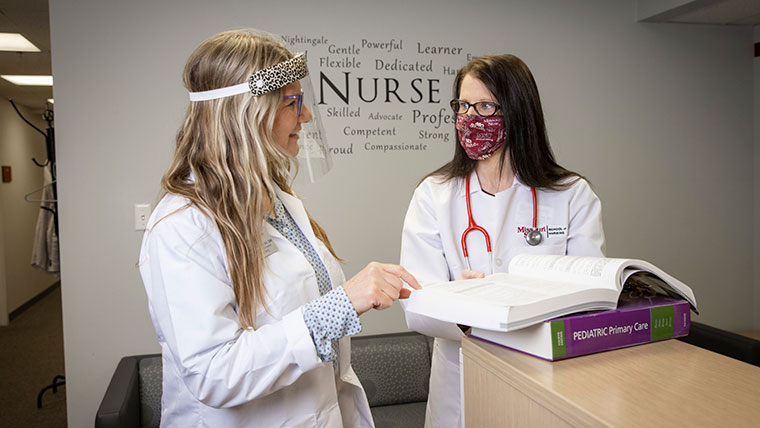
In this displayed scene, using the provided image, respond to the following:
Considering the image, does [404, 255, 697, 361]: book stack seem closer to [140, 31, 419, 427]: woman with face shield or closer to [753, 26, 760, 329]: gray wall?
[140, 31, 419, 427]: woman with face shield

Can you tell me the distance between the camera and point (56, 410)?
12.4 ft

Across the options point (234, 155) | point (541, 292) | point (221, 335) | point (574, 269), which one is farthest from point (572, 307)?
point (234, 155)

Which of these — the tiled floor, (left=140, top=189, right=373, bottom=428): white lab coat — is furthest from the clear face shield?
the tiled floor

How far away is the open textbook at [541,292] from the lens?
0.81 m

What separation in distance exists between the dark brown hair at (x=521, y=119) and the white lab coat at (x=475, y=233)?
48 millimetres

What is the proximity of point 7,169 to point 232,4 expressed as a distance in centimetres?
544

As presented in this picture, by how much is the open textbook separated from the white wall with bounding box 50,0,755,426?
78.2 inches

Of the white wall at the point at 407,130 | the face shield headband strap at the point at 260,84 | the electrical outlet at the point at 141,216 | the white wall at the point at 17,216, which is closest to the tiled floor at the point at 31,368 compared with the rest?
the white wall at the point at 17,216

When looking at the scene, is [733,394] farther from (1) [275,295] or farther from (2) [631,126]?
(2) [631,126]

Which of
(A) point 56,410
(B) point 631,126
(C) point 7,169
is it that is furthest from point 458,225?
(C) point 7,169

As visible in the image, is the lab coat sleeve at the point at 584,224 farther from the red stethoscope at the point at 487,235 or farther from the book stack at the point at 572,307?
the book stack at the point at 572,307

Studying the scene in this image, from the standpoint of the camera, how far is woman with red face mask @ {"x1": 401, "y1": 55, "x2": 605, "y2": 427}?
1629 millimetres

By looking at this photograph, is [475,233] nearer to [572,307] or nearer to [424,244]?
[424,244]

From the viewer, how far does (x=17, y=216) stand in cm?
709
